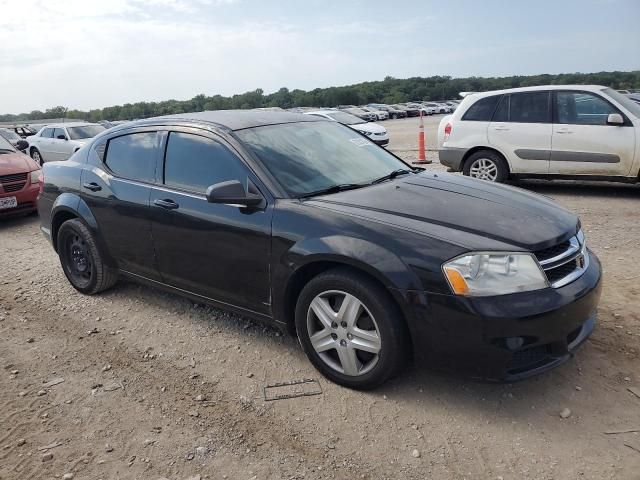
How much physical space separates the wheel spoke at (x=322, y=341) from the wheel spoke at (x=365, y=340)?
16cm

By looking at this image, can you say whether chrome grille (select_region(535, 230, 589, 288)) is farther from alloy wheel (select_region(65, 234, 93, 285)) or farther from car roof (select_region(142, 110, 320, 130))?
alloy wheel (select_region(65, 234, 93, 285))

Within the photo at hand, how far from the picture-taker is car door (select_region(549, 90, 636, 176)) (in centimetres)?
740

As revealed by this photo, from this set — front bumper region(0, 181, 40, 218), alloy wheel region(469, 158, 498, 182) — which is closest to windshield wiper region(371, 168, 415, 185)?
alloy wheel region(469, 158, 498, 182)

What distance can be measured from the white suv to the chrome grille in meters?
5.20

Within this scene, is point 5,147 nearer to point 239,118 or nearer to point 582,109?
point 239,118

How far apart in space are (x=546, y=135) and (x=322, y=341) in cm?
618

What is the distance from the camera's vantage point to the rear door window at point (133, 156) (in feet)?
13.3

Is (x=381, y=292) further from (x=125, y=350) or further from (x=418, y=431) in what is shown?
(x=125, y=350)

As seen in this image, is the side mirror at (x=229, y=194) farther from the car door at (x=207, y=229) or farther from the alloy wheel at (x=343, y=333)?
the alloy wheel at (x=343, y=333)

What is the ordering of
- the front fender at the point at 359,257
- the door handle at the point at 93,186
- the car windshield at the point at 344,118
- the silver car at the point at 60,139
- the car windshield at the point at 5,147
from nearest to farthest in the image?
the front fender at the point at 359,257 < the door handle at the point at 93,186 < the car windshield at the point at 5,147 < the silver car at the point at 60,139 < the car windshield at the point at 344,118

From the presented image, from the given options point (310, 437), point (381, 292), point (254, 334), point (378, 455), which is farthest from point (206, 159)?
point (378, 455)

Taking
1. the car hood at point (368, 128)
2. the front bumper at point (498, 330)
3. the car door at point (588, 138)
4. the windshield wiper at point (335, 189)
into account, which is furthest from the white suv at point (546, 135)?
the car hood at point (368, 128)

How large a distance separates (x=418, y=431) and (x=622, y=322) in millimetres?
1902

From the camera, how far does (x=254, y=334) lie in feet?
12.8
